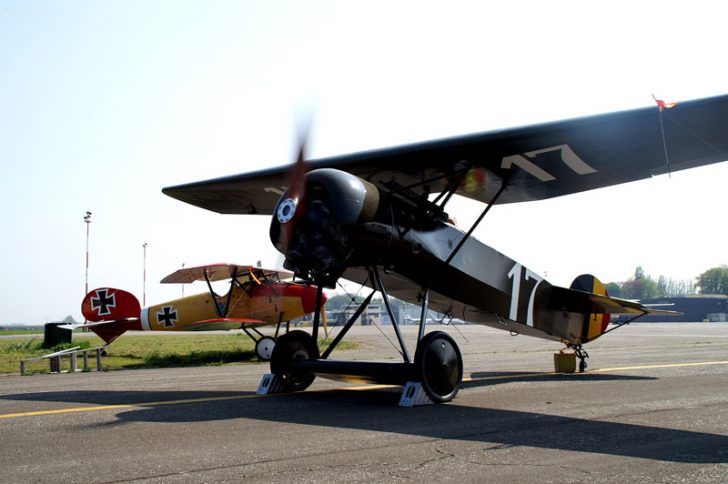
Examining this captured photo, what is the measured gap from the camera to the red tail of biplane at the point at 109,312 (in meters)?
25.9

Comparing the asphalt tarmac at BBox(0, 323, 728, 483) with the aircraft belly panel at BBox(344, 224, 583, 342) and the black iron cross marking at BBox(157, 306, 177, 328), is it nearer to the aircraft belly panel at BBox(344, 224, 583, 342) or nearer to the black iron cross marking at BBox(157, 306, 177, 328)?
the aircraft belly panel at BBox(344, 224, 583, 342)

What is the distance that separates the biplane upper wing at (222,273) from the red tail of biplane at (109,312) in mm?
3197

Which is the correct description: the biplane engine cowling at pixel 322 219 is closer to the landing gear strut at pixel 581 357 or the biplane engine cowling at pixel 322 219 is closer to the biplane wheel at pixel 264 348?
the landing gear strut at pixel 581 357

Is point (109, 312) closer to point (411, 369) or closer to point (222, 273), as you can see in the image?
point (222, 273)

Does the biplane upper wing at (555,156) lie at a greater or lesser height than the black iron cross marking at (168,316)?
greater

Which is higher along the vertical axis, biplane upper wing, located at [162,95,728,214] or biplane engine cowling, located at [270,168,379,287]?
biplane upper wing, located at [162,95,728,214]

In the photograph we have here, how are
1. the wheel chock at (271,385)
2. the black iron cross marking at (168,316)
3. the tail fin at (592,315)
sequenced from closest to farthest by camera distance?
the wheel chock at (271,385), the tail fin at (592,315), the black iron cross marking at (168,316)

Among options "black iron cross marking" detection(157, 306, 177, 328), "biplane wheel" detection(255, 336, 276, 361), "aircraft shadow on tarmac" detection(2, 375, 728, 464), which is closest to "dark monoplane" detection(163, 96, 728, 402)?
"aircraft shadow on tarmac" detection(2, 375, 728, 464)

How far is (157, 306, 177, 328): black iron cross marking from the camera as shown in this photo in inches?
966

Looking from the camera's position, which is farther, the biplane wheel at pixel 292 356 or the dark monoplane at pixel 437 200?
the biplane wheel at pixel 292 356

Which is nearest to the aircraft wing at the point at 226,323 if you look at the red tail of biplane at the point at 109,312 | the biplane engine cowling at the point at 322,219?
the red tail of biplane at the point at 109,312

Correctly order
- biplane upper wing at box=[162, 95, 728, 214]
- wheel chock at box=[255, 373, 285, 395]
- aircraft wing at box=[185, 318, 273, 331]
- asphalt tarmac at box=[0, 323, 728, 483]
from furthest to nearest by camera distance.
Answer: aircraft wing at box=[185, 318, 273, 331] → wheel chock at box=[255, 373, 285, 395] → biplane upper wing at box=[162, 95, 728, 214] → asphalt tarmac at box=[0, 323, 728, 483]

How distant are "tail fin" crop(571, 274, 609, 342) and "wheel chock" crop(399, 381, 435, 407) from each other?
25.1 feet

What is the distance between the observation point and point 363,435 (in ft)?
20.9
